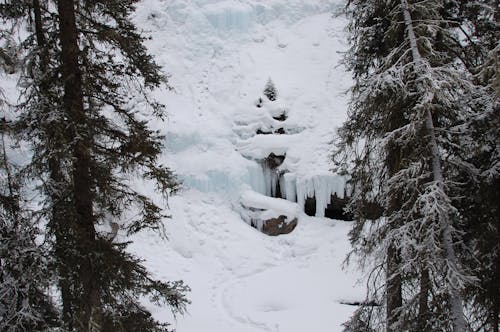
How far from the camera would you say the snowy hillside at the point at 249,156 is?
12.3 m

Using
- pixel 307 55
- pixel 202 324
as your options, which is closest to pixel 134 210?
pixel 202 324

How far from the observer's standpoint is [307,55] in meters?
21.2

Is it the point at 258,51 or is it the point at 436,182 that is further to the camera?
the point at 258,51

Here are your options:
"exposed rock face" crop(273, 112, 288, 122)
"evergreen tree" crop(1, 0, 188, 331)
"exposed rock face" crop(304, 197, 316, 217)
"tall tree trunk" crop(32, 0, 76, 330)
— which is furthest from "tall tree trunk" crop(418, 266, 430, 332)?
"exposed rock face" crop(273, 112, 288, 122)

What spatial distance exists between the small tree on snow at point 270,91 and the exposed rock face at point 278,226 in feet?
18.9

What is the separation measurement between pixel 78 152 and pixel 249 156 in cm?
1168

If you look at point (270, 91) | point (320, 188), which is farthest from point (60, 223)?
point (270, 91)

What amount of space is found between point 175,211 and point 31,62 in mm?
10834

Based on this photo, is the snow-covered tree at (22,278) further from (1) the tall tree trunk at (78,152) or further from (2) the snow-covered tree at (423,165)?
Result: (2) the snow-covered tree at (423,165)

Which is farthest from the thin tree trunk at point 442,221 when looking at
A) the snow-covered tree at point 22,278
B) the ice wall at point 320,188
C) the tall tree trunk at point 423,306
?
the ice wall at point 320,188

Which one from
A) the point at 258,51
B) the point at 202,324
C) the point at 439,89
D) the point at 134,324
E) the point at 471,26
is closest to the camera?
the point at 439,89

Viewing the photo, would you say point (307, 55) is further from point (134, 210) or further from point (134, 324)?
point (134, 324)

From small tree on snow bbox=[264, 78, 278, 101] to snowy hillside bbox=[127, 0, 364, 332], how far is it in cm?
27

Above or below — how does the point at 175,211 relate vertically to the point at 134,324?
above
